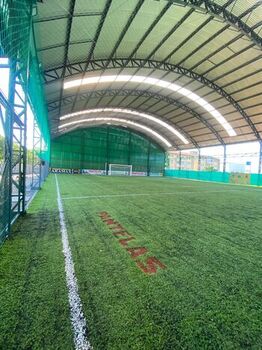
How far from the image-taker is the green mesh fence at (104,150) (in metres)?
38.3

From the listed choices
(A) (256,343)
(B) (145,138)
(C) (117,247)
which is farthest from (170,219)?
(B) (145,138)

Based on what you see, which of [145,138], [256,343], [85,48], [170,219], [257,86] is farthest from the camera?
[145,138]

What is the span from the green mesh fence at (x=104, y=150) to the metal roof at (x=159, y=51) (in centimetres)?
1153

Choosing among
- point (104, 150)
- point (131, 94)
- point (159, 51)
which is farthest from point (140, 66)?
point (104, 150)

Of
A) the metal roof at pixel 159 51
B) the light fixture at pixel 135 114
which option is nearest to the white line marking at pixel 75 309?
the metal roof at pixel 159 51

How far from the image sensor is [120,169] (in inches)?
1677

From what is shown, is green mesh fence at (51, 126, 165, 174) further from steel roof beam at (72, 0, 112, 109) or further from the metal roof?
steel roof beam at (72, 0, 112, 109)

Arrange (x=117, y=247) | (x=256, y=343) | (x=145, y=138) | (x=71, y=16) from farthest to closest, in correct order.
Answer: (x=145, y=138), (x=71, y=16), (x=117, y=247), (x=256, y=343)

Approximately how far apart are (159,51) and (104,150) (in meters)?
26.4

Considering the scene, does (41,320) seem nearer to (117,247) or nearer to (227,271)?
(117,247)

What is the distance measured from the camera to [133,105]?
98.4 ft

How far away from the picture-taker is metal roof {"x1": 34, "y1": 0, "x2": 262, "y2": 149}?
1102cm

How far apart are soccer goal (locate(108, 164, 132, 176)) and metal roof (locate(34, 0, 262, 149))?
1655 cm

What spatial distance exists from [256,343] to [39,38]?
45.1ft
